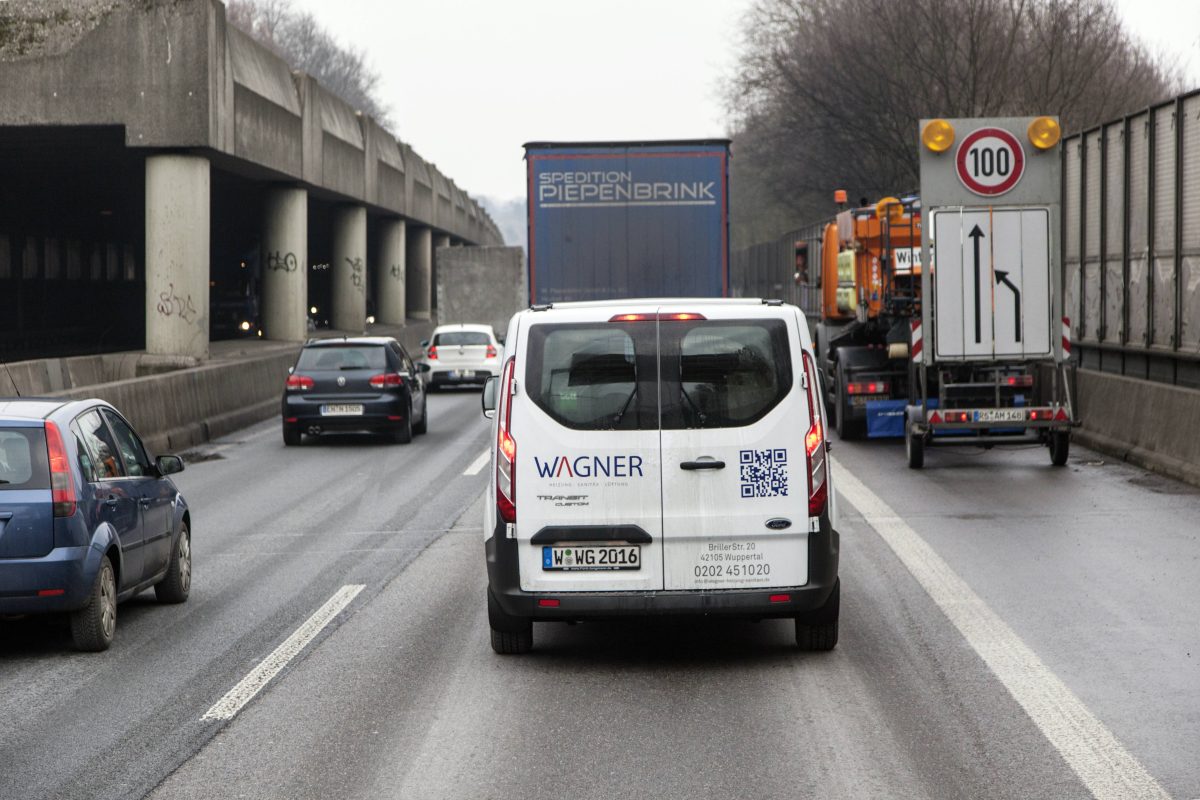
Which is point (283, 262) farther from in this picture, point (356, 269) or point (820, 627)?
point (820, 627)

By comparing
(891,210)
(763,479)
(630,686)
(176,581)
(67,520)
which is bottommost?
(630,686)

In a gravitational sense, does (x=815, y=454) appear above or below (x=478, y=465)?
above

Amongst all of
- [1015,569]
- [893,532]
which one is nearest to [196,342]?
[893,532]

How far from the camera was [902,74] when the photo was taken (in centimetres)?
5203

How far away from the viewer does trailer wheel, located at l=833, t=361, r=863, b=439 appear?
2161cm

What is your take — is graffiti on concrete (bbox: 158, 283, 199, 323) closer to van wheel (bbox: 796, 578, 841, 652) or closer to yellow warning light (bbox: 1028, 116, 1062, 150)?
yellow warning light (bbox: 1028, 116, 1062, 150)

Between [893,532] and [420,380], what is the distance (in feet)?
42.6

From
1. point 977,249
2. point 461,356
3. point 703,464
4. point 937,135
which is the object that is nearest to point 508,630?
point 703,464

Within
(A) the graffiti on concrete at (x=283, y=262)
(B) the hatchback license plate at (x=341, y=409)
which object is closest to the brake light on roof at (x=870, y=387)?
(B) the hatchback license plate at (x=341, y=409)

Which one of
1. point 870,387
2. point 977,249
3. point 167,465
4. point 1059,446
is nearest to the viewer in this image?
point 167,465

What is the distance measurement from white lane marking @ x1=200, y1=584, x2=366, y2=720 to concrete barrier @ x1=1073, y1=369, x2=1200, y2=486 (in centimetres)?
940

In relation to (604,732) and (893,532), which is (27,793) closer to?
(604,732)

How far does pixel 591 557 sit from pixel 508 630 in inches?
26.5

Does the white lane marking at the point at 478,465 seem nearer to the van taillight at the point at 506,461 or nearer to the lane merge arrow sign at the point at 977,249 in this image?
the lane merge arrow sign at the point at 977,249
